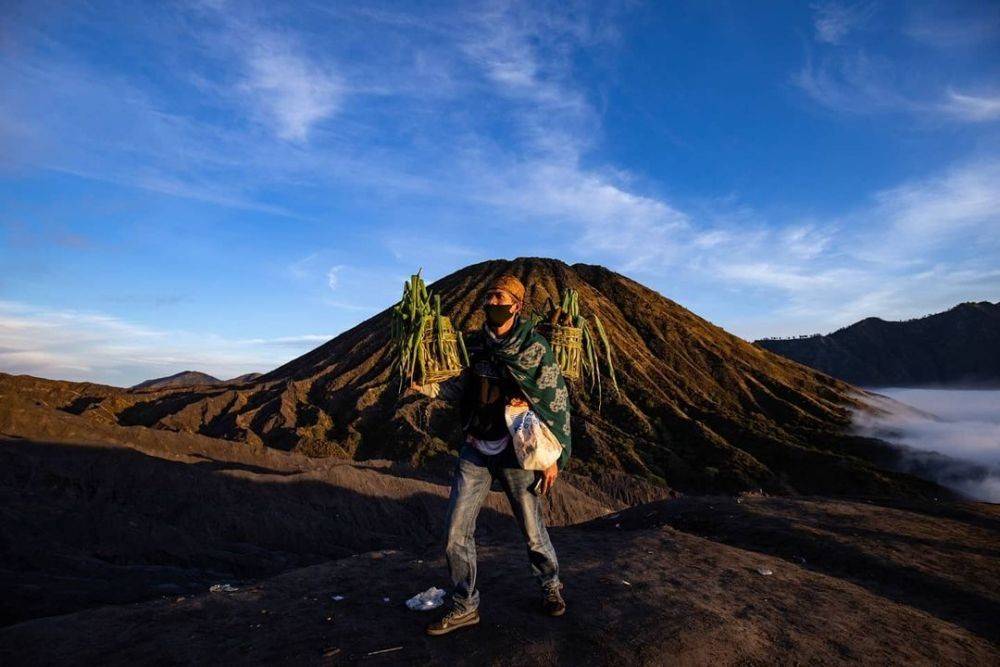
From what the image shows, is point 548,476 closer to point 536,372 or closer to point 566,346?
point 536,372

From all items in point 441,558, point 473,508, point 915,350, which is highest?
point 915,350

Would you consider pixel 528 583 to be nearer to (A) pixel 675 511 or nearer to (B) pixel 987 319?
(A) pixel 675 511

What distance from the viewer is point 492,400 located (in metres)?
4.08

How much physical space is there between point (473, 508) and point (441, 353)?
1.40 meters

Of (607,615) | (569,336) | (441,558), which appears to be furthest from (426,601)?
(569,336)

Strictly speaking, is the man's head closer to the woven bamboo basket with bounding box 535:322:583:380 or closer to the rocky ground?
the woven bamboo basket with bounding box 535:322:583:380

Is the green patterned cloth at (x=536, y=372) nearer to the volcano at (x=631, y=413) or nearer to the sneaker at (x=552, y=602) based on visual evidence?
the sneaker at (x=552, y=602)

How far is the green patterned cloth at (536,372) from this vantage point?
397cm

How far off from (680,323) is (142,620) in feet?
166

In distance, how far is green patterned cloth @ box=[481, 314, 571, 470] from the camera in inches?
156

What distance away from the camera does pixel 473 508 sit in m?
4.02

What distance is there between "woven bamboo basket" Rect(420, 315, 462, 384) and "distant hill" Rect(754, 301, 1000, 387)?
352ft

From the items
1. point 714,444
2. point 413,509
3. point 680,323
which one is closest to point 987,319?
point 680,323

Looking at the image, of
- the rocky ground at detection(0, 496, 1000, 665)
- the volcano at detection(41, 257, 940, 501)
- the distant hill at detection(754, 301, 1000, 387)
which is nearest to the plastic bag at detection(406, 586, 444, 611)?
the rocky ground at detection(0, 496, 1000, 665)
